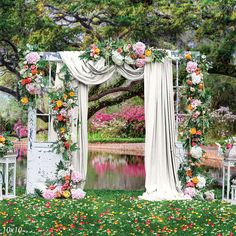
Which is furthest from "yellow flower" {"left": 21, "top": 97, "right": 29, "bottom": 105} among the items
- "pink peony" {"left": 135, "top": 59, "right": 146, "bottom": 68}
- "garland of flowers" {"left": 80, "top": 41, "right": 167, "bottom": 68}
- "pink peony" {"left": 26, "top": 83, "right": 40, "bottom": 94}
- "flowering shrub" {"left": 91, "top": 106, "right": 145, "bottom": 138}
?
"flowering shrub" {"left": 91, "top": 106, "right": 145, "bottom": 138}

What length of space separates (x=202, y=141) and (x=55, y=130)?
2.22 metres

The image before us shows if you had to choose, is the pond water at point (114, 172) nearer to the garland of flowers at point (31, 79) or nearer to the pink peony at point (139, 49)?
the garland of flowers at point (31, 79)

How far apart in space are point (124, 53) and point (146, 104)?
85cm

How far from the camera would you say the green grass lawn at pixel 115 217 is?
22.3 feet

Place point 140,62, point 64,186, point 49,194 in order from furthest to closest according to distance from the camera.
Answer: point 140,62 < point 64,186 < point 49,194

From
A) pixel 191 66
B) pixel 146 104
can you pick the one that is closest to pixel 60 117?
pixel 146 104

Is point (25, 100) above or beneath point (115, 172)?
above

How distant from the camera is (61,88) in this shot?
859 cm

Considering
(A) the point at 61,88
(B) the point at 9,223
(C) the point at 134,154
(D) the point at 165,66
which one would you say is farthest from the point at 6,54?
(C) the point at 134,154

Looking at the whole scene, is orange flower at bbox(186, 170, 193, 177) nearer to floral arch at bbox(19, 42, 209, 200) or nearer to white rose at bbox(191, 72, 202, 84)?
floral arch at bbox(19, 42, 209, 200)

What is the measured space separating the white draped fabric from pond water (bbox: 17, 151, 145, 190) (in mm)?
3238

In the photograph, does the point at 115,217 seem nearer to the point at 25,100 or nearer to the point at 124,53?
the point at 25,100

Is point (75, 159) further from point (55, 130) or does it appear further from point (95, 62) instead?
point (95, 62)

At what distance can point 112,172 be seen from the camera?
50.3 ft
